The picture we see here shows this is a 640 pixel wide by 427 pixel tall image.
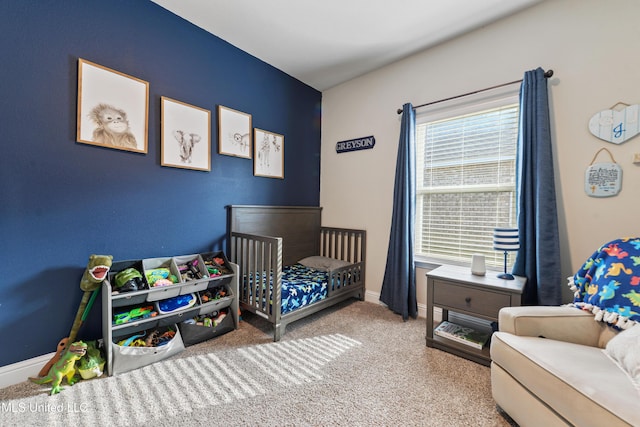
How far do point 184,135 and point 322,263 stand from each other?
1.81 meters

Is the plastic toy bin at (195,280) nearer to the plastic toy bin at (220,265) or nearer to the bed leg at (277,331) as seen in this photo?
the plastic toy bin at (220,265)

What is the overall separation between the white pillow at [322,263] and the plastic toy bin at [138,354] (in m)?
1.43

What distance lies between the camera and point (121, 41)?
71.5 inches

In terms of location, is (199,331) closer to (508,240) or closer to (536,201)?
(508,240)

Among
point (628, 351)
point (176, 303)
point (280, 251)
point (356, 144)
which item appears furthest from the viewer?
point (356, 144)

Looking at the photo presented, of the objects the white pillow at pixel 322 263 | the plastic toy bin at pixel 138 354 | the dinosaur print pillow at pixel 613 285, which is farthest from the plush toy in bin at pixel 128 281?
the dinosaur print pillow at pixel 613 285

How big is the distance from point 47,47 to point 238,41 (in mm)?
1382

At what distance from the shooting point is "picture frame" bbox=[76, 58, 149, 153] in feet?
5.47

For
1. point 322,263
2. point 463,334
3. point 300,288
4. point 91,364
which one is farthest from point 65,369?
point 463,334

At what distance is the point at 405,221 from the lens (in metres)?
2.46

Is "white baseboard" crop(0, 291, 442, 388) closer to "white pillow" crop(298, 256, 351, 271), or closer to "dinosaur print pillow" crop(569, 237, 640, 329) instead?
"white pillow" crop(298, 256, 351, 271)

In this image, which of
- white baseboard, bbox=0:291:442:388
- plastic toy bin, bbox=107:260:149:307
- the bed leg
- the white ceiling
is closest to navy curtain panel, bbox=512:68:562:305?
the white ceiling

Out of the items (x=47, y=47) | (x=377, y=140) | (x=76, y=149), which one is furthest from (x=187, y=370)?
(x=377, y=140)

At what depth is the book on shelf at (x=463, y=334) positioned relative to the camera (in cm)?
179
